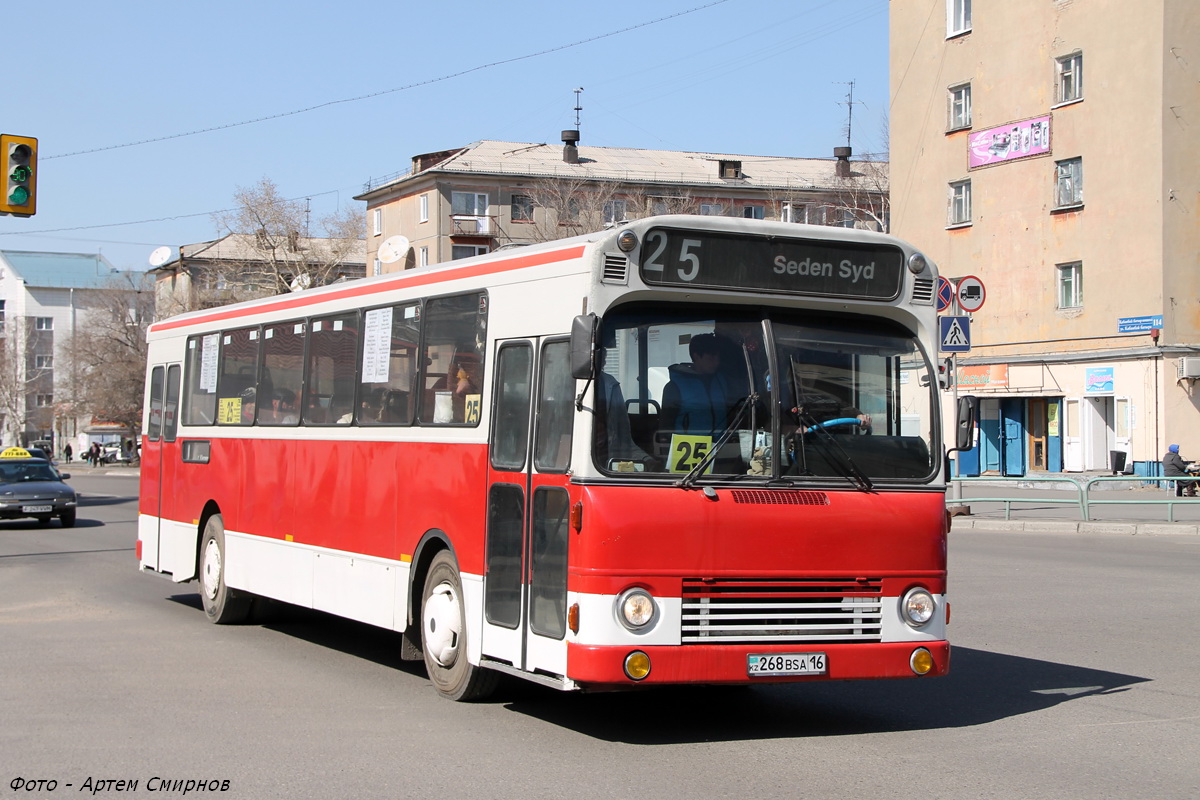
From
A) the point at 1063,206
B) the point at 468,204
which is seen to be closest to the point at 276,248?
the point at 468,204

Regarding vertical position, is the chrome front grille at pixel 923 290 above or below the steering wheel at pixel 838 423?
above

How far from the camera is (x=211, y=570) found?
45.6 ft

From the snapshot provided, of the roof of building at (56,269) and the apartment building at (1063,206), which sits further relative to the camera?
the roof of building at (56,269)

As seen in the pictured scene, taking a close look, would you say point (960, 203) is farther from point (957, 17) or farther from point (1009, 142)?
point (957, 17)

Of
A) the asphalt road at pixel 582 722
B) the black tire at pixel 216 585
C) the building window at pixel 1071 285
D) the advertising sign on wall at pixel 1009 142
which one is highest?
the advertising sign on wall at pixel 1009 142

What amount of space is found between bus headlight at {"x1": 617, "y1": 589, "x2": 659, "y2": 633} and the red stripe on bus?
196 cm

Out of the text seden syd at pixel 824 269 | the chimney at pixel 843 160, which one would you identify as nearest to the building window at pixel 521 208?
the chimney at pixel 843 160

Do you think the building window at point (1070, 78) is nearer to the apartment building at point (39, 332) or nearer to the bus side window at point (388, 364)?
the bus side window at point (388, 364)

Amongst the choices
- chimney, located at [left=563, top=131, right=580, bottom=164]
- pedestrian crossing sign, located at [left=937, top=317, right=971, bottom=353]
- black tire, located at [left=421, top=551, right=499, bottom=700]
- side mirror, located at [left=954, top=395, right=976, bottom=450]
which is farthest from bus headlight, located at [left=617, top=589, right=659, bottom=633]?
chimney, located at [left=563, top=131, right=580, bottom=164]

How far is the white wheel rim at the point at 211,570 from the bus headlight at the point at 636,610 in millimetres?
7244

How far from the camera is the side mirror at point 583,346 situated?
24.5 feet

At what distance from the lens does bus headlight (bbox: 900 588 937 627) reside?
8047mm

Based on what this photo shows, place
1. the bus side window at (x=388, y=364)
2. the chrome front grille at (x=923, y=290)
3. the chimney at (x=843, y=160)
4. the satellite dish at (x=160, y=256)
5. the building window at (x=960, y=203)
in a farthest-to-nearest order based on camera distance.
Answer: the satellite dish at (x=160, y=256), the chimney at (x=843, y=160), the building window at (x=960, y=203), the bus side window at (x=388, y=364), the chrome front grille at (x=923, y=290)

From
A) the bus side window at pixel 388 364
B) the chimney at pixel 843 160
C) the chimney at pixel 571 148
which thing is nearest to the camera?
the bus side window at pixel 388 364
